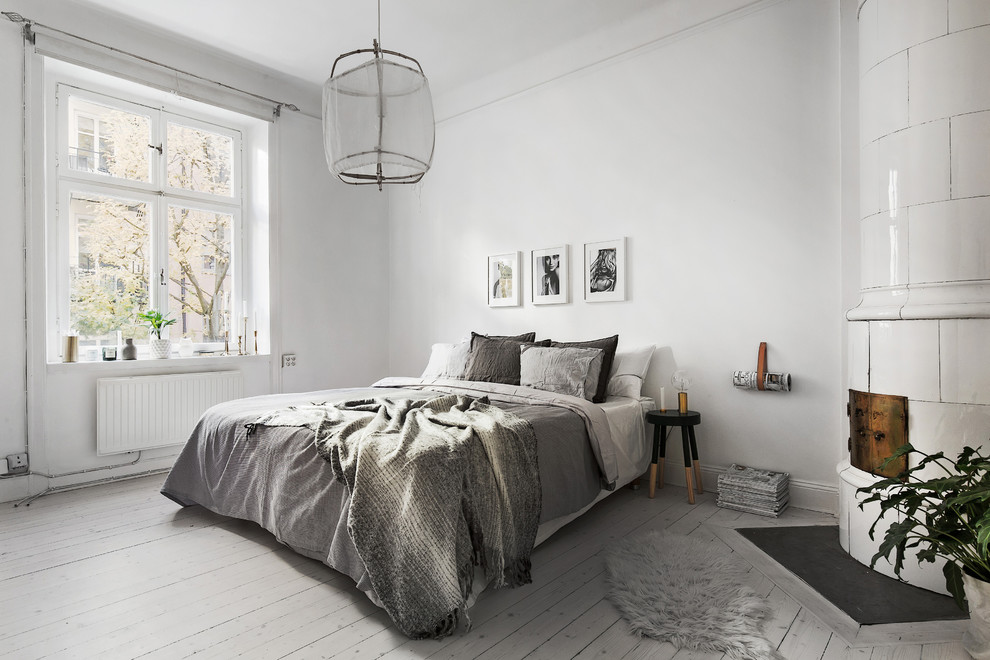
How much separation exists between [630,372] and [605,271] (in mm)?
752

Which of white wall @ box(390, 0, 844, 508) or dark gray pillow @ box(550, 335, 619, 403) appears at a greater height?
white wall @ box(390, 0, 844, 508)

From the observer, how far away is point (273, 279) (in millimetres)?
4488

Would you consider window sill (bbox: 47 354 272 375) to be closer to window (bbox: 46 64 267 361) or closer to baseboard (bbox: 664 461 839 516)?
window (bbox: 46 64 267 361)

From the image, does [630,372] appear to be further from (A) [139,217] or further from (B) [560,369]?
(A) [139,217]

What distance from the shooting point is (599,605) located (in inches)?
78.6

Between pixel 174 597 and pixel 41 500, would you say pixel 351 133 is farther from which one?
pixel 41 500

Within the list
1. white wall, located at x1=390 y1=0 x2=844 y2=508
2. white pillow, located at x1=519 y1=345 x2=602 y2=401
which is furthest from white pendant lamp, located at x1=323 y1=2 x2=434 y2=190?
white wall, located at x1=390 y1=0 x2=844 y2=508

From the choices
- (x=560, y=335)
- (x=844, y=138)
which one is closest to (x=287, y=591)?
(x=560, y=335)

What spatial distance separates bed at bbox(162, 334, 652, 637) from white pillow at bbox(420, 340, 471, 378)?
225 mm

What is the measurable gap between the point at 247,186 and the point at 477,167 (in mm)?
1942

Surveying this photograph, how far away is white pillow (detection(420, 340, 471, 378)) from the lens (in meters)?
3.87

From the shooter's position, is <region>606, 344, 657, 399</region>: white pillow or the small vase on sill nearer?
<region>606, 344, 657, 399</region>: white pillow

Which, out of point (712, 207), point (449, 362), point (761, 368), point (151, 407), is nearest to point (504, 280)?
point (449, 362)

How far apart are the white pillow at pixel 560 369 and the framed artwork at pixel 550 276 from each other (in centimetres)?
67
